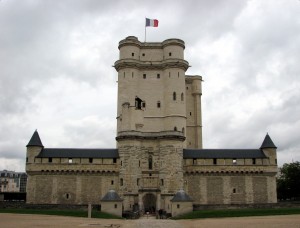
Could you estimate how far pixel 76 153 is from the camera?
61.3 m

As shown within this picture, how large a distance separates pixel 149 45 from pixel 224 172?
952 inches

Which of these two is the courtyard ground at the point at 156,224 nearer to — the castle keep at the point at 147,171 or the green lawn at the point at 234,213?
the green lawn at the point at 234,213

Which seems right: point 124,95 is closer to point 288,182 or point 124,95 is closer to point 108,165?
point 108,165

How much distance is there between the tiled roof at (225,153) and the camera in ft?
202

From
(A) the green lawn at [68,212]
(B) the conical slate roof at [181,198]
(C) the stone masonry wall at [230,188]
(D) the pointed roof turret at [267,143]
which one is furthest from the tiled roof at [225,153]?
(A) the green lawn at [68,212]

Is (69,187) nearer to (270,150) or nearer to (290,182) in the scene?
(270,150)

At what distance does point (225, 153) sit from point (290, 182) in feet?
57.3

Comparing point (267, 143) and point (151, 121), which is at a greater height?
point (151, 121)

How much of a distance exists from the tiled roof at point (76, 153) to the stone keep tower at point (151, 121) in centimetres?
204

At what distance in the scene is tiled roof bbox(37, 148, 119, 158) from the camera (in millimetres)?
60875

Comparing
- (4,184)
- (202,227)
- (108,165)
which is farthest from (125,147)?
(4,184)

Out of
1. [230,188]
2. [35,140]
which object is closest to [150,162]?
[230,188]

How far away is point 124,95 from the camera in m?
64.8

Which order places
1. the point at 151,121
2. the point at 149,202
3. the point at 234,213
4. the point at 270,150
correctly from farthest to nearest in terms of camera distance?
1. the point at 151,121
2. the point at 270,150
3. the point at 149,202
4. the point at 234,213
